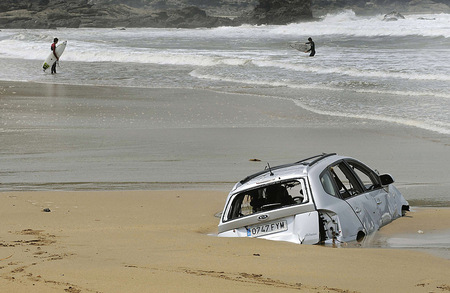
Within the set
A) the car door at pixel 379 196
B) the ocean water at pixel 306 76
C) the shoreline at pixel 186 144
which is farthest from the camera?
the ocean water at pixel 306 76

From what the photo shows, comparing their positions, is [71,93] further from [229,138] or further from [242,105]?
[229,138]

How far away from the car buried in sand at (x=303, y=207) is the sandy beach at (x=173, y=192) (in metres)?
0.19

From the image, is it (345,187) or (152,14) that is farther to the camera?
(152,14)

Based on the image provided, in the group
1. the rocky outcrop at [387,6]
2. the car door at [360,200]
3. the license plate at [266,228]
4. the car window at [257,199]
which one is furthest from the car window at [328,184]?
the rocky outcrop at [387,6]

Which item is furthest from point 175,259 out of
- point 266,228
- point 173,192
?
point 173,192

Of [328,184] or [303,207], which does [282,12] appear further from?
[303,207]

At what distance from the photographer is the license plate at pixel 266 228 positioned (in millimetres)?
7031

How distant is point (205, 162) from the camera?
1296cm

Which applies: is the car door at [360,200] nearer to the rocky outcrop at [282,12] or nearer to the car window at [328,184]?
the car window at [328,184]

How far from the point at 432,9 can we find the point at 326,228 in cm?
18271

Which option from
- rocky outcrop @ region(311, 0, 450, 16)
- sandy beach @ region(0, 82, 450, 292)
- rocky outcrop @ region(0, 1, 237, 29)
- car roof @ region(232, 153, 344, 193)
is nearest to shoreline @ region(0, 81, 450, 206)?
sandy beach @ region(0, 82, 450, 292)

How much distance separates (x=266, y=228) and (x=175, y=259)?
3.88 ft

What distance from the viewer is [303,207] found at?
6.93 m

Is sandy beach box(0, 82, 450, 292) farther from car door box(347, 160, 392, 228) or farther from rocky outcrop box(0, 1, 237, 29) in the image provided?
rocky outcrop box(0, 1, 237, 29)
